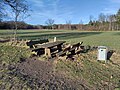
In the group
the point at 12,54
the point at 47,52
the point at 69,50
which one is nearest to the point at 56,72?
the point at 47,52

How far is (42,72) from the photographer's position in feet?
24.9

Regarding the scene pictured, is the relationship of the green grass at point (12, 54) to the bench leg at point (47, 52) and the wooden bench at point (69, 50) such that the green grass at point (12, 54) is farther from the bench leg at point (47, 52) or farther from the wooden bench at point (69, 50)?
the wooden bench at point (69, 50)

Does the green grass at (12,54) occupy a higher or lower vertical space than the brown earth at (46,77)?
higher

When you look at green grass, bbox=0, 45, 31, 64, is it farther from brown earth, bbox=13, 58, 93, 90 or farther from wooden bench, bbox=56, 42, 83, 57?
wooden bench, bbox=56, 42, 83, 57

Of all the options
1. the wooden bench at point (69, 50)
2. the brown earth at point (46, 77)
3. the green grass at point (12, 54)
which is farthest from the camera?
the wooden bench at point (69, 50)

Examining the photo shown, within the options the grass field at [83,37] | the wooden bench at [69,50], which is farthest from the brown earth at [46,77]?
the grass field at [83,37]

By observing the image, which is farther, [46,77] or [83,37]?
[83,37]

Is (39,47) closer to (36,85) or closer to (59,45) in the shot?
(59,45)

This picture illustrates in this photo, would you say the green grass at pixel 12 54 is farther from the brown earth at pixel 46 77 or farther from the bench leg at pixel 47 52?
the bench leg at pixel 47 52

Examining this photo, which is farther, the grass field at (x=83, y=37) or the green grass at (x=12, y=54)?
the grass field at (x=83, y=37)

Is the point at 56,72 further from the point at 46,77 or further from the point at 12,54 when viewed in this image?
the point at 12,54

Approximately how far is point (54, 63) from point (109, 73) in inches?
89.4

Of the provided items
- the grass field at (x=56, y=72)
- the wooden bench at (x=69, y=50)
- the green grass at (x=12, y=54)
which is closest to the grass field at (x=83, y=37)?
the wooden bench at (x=69, y=50)

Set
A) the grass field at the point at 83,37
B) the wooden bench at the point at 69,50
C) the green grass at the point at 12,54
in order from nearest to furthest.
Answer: the green grass at the point at 12,54, the wooden bench at the point at 69,50, the grass field at the point at 83,37
